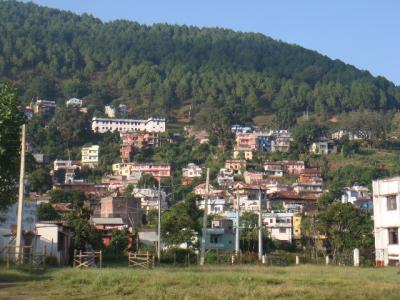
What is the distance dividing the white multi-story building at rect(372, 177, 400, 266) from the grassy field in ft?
70.4

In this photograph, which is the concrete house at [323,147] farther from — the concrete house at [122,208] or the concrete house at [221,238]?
the concrete house at [221,238]

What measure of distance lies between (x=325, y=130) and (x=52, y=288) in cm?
12572

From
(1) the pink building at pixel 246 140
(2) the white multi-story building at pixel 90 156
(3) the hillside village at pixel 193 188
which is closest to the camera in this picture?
(3) the hillside village at pixel 193 188

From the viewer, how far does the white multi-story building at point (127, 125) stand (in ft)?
542

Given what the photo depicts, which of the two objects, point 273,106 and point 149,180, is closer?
point 149,180

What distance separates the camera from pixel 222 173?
126 m

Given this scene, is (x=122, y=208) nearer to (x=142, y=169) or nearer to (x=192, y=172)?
(x=192, y=172)

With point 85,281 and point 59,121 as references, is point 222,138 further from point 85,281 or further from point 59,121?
point 85,281

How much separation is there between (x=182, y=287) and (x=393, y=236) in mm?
29095

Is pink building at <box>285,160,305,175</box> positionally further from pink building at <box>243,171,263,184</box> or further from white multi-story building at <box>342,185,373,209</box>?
white multi-story building at <box>342,185,373,209</box>

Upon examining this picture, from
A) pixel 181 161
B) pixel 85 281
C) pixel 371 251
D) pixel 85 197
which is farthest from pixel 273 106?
pixel 85 281

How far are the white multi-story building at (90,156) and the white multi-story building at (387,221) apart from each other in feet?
317

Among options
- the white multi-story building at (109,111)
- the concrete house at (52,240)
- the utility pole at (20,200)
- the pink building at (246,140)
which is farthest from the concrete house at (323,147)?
the utility pole at (20,200)

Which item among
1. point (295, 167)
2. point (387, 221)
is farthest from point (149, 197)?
point (387, 221)
